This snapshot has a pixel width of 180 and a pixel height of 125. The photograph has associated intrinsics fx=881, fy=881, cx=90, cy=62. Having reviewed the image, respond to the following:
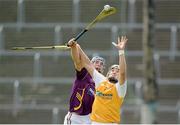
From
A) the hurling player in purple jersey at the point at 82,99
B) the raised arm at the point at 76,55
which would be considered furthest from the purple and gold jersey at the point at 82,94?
the raised arm at the point at 76,55

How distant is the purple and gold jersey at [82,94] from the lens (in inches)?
521

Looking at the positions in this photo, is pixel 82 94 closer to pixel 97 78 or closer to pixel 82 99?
pixel 82 99

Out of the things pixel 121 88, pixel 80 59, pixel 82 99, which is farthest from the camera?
pixel 82 99

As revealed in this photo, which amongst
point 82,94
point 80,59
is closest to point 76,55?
point 80,59

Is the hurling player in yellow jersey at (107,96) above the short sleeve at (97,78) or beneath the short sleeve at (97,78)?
beneath

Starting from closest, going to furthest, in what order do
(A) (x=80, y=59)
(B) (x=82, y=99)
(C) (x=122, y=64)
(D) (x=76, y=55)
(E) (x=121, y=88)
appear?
(C) (x=122, y=64), (E) (x=121, y=88), (D) (x=76, y=55), (A) (x=80, y=59), (B) (x=82, y=99)

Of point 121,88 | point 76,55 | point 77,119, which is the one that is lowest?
point 77,119

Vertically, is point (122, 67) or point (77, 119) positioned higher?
point (122, 67)

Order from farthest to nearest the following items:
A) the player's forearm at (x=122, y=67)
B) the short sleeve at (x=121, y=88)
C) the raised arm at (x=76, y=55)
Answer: the raised arm at (x=76, y=55) → the short sleeve at (x=121, y=88) → the player's forearm at (x=122, y=67)

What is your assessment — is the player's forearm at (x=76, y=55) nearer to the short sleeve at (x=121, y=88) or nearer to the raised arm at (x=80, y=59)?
the raised arm at (x=80, y=59)

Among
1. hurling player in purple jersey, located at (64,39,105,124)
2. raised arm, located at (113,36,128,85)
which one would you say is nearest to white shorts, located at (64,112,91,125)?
hurling player in purple jersey, located at (64,39,105,124)

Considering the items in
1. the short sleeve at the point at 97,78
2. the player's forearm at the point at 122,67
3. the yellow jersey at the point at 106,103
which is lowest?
the yellow jersey at the point at 106,103

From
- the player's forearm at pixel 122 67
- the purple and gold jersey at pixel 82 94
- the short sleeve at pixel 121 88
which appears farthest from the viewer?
the purple and gold jersey at pixel 82 94

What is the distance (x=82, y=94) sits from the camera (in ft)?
43.4
